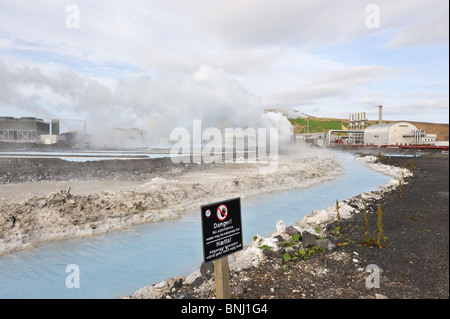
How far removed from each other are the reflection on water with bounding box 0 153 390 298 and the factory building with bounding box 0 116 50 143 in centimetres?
8183

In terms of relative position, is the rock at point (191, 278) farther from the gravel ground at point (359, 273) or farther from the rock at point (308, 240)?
the rock at point (308, 240)

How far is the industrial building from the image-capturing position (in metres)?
78.5

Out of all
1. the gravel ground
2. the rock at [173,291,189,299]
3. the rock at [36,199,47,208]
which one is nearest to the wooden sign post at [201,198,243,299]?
the gravel ground

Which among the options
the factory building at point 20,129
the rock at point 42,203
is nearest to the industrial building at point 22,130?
the factory building at point 20,129

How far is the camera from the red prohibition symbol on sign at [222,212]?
510 cm

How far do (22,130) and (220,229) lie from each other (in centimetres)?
9375

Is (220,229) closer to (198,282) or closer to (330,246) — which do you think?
(198,282)

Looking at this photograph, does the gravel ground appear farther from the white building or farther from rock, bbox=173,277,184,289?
the white building

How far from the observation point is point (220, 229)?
16.8 ft

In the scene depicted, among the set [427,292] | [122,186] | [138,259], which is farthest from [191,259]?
[122,186]

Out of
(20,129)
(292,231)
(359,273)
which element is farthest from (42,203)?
(20,129)

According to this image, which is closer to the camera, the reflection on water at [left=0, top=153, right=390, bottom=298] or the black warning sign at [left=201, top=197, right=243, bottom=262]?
the black warning sign at [left=201, top=197, right=243, bottom=262]

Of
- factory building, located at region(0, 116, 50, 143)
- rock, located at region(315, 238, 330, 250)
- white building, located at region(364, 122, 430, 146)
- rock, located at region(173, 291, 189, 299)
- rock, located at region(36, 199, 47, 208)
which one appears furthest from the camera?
factory building, located at region(0, 116, 50, 143)
